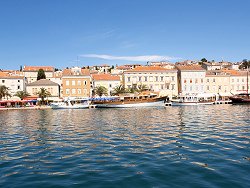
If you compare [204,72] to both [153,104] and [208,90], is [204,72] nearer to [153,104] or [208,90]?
[208,90]

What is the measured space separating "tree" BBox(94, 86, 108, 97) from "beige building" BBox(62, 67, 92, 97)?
291 cm

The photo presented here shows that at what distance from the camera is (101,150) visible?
48.8ft

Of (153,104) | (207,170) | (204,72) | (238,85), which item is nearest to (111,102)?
(153,104)

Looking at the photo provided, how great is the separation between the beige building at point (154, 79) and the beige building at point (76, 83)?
39.0ft

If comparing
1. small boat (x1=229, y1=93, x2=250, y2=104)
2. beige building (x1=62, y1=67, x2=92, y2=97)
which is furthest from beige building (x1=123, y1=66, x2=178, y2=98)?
small boat (x1=229, y1=93, x2=250, y2=104)

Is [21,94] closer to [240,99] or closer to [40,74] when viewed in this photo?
[40,74]

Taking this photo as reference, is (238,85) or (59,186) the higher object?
(238,85)

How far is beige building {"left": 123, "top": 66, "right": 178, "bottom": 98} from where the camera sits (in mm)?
86125

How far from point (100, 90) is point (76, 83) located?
809cm

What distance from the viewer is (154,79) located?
87.5 metres

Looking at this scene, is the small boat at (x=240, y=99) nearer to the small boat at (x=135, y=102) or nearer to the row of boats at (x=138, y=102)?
the row of boats at (x=138, y=102)

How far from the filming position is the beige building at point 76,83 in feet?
276

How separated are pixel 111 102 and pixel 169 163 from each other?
5598 centimetres

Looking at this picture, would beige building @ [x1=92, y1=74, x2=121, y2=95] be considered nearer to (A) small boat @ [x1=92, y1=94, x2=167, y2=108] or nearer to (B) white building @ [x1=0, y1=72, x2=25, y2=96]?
(A) small boat @ [x1=92, y1=94, x2=167, y2=108]
